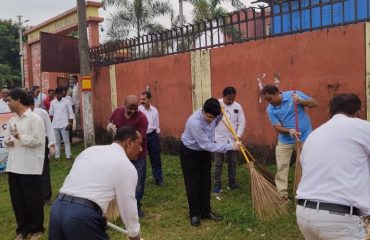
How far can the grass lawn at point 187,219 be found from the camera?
5.30 metres

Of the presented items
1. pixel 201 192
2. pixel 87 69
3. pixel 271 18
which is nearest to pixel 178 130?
pixel 87 69

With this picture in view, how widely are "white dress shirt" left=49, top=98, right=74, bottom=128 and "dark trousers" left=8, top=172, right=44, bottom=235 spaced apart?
510 centimetres

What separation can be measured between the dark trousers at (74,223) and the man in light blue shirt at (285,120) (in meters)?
3.39

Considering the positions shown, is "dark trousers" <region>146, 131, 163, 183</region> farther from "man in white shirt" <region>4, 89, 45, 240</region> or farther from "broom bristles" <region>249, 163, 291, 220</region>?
"man in white shirt" <region>4, 89, 45, 240</region>

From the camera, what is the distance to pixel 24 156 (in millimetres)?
5324

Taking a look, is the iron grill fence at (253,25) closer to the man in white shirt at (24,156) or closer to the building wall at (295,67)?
the building wall at (295,67)

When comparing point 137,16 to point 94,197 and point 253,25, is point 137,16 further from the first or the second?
point 94,197

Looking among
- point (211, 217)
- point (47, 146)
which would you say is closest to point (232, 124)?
point (211, 217)

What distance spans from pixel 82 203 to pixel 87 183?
0.44 ft

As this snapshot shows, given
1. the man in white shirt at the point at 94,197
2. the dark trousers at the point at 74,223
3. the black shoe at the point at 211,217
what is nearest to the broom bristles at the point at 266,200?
the black shoe at the point at 211,217

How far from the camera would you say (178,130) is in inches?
398

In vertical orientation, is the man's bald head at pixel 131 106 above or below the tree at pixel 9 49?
below

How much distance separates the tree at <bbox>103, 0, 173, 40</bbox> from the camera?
21297mm

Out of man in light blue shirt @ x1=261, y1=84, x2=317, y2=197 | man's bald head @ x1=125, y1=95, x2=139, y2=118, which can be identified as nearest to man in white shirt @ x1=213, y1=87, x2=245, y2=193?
man in light blue shirt @ x1=261, y1=84, x2=317, y2=197
